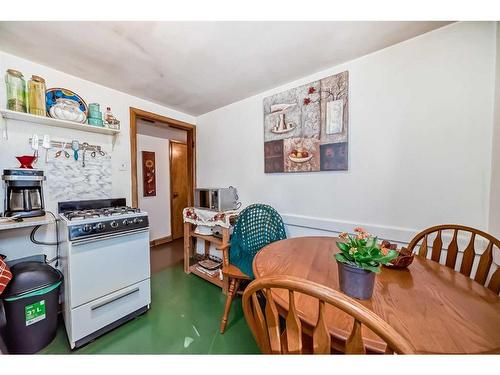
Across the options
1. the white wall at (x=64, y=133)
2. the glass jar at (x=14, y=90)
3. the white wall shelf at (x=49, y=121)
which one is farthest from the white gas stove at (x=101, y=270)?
the glass jar at (x=14, y=90)

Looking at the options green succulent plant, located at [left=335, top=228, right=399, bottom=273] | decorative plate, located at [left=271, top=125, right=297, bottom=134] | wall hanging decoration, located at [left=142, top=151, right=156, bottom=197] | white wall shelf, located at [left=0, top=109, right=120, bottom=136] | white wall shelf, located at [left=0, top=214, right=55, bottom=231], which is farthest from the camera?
wall hanging decoration, located at [left=142, top=151, right=156, bottom=197]

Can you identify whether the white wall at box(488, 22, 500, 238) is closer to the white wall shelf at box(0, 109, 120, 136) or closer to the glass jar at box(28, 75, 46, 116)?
the white wall shelf at box(0, 109, 120, 136)

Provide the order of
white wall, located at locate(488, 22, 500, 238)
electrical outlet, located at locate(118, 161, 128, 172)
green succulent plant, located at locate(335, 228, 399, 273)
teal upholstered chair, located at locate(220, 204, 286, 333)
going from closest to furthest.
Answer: green succulent plant, located at locate(335, 228, 399, 273)
white wall, located at locate(488, 22, 500, 238)
teal upholstered chair, located at locate(220, 204, 286, 333)
electrical outlet, located at locate(118, 161, 128, 172)

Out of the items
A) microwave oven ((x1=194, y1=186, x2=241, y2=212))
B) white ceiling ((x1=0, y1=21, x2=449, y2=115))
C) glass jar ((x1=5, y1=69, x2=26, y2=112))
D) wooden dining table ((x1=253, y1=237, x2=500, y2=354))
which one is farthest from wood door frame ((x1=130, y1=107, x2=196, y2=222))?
wooden dining table ((x1=253, y1=237, x2=500, y2=354))

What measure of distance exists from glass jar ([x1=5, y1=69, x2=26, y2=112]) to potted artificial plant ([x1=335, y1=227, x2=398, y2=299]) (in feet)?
7.70

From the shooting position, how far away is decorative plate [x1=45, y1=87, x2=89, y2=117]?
1.62m

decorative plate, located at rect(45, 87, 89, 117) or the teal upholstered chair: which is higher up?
decorative plate, located at rect(45, 87, 89, 117)

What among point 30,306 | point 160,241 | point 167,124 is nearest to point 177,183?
point 160,241

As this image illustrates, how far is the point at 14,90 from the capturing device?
1422 millimetres

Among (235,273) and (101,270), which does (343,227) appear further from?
(101,270)

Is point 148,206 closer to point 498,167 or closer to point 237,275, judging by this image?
point 237,275

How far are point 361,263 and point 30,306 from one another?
198cm
